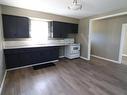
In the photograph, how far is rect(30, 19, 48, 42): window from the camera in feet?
12.8

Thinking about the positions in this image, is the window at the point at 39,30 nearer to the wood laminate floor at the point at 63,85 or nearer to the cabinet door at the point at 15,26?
the cabinet door at the point at 15,26

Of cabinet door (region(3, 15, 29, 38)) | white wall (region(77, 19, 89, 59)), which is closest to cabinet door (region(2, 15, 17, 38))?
cabinet door (region(3, 15, 29, 38))

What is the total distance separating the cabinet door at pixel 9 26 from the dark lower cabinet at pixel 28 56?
24.3 inches

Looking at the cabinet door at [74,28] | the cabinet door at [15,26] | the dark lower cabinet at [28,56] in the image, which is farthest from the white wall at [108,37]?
the cabinet door at [15,26]

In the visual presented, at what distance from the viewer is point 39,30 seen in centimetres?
409

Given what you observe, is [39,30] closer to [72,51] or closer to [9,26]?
[9,26]

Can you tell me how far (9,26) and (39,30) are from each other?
52.3 inches

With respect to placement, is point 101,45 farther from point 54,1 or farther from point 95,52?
point 54,1

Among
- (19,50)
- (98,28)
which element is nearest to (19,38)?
(19,50)

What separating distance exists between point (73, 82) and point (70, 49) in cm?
233

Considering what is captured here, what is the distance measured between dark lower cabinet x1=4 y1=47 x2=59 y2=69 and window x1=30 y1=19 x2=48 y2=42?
2.39 feet

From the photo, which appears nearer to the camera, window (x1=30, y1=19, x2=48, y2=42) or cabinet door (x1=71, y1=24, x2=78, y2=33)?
window (x1=30, y1=19, x2=48, y2=42)

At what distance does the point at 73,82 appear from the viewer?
2.42 metres

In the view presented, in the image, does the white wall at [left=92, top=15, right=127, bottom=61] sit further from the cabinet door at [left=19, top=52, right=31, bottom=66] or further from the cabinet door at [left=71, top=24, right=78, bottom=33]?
the cabinet door at [left=19, top=52, right=31, bottom=66]
